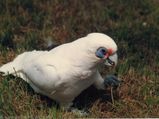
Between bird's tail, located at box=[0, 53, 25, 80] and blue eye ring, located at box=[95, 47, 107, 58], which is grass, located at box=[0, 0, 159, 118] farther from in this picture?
blue eye ring, located at box=[95, 47, 107, 58]

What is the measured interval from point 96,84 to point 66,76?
476mm

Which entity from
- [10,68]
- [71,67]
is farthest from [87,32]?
[71,67]

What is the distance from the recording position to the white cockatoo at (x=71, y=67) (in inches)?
169

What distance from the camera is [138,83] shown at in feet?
16.8

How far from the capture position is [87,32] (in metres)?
6.15

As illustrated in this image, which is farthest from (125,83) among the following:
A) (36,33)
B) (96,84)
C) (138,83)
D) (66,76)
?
(36,33)

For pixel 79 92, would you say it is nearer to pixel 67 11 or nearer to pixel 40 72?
pixel 40 72

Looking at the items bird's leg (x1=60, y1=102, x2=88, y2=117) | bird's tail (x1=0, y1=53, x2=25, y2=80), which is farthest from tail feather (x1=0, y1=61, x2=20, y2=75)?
bird's leg (x1=60, y1=102, x2=88, y2=117)

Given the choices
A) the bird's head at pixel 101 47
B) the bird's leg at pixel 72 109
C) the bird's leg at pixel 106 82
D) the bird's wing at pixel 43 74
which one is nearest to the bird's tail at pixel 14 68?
the bird's wing at pixel 43 74

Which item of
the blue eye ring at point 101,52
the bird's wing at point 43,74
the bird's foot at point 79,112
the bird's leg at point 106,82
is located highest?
the blue eye ring at point 101,52

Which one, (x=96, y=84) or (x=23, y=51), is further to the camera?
(x=23, y=51)

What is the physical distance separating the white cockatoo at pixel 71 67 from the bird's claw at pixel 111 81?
0.16m

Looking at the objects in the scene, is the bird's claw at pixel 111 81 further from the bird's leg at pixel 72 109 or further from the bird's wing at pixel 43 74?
the bird's wing at pixel 43 74

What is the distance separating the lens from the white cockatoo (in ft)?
14.1
